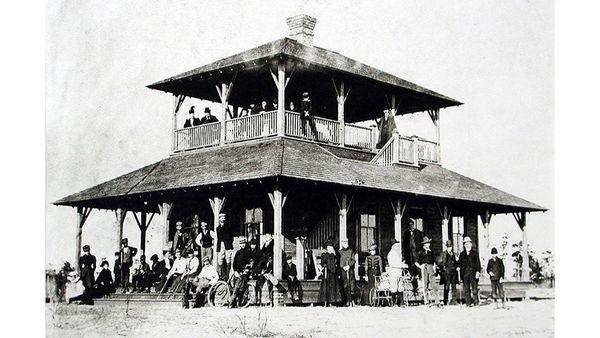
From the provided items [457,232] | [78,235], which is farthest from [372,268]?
[78,235]

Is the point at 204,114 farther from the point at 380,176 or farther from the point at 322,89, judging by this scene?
the point at 380,176

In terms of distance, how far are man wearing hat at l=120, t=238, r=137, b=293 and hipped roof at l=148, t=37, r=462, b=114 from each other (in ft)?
9.65

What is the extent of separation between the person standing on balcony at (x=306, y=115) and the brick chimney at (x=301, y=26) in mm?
3836

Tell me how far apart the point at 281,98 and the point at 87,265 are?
14.9ft

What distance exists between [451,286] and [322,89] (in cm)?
483

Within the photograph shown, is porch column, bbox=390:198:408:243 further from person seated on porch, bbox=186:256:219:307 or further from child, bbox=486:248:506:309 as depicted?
person seated on porch, bbox=186:256:219:307

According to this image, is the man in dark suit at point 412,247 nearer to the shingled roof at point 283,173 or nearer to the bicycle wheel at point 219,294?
the shingled roof at point 283,173

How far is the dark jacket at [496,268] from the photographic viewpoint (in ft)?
47.3

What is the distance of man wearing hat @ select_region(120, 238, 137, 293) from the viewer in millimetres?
16005

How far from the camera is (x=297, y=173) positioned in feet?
49.5

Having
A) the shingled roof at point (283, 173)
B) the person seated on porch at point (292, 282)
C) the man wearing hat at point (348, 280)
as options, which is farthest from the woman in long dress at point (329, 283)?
the shingled roof at point (283, 173)

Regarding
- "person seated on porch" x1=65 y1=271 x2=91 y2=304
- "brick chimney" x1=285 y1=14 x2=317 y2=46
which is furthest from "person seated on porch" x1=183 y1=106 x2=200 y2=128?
"brick chimney" x1=285 y1=14 x2=317 y2=46

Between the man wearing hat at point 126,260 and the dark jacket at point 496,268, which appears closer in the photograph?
the dark jacket at point 496,268

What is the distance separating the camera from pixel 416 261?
52.1 ft
